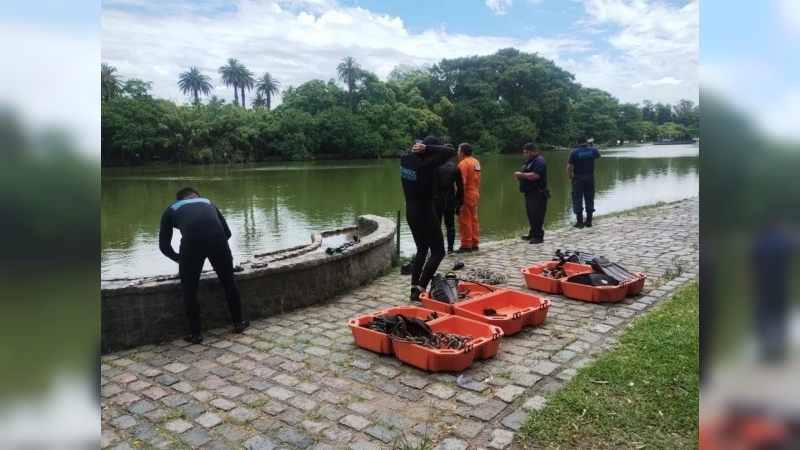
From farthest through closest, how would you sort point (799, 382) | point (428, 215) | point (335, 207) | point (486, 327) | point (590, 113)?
1. point (590, 113)
2. point (335, 207)
3. point (428, 215)
4. point (486, 327)
5. point (799, 382)

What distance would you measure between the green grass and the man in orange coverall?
4364 mm

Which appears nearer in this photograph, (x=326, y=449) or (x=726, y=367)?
(x=726, y=367)

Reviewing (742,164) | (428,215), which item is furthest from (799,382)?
(428,215)

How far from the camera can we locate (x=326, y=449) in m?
3.10

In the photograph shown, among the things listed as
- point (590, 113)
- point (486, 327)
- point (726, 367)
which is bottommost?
point (486, 327)

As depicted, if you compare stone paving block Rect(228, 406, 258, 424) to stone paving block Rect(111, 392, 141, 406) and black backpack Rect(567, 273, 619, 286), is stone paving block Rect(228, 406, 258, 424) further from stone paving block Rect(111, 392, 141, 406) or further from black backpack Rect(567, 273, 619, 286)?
black backpack Rect(567, 273, 619, 286)

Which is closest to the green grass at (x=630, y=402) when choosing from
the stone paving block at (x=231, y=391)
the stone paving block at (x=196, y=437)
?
the stone paving block at (x=196, y=437)

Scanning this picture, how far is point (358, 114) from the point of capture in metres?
50.5

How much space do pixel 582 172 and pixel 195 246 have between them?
8379 mm

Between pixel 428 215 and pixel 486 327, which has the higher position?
pixel 428 215

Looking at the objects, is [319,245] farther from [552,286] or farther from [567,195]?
[567,195]

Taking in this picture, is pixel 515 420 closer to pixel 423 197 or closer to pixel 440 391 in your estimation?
pixel 440 391

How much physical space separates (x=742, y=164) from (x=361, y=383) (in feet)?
11.5

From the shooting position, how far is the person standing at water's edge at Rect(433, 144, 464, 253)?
8.16 meters
